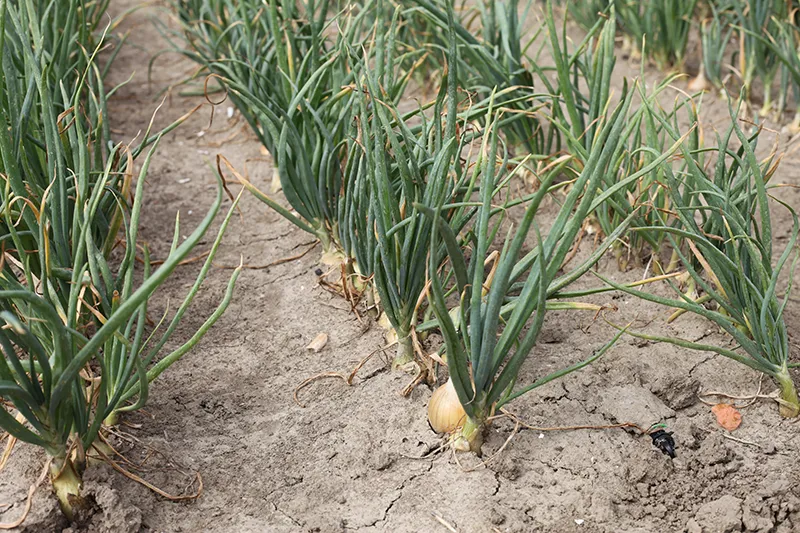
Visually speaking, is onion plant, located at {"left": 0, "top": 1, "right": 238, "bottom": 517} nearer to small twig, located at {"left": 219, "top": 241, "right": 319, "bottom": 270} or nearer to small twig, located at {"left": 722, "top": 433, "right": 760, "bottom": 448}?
small twig, located at {"left": 219, "top": 241, "right": 319, "bottom": 270}

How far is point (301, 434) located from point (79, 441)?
0.42 metres

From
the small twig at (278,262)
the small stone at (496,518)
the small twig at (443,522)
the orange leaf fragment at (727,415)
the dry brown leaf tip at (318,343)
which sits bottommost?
the orange leaf fragment at (727,415)

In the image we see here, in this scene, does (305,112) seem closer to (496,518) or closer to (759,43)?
(496,518)

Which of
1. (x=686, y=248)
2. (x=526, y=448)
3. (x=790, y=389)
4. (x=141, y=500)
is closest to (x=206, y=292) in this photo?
(x=141, y=500)

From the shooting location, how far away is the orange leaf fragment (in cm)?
169

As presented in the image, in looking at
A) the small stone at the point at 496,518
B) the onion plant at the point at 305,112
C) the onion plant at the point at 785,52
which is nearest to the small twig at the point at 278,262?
the onion plant at the point at 305,112

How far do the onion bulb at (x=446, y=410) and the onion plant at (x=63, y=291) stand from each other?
0.42m

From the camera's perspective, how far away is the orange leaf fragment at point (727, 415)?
5.56 feet

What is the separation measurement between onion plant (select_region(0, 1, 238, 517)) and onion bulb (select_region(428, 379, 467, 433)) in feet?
1.38

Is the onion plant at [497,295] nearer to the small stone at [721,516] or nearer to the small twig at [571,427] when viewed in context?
the small twig at [571,427]

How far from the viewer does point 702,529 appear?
149 cm

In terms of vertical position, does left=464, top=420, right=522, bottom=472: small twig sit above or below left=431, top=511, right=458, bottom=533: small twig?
above

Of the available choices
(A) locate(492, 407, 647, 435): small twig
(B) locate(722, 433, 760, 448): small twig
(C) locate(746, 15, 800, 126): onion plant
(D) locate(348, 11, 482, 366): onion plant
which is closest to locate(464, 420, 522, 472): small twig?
(A) locate(492, 407, 647, 435): small twig

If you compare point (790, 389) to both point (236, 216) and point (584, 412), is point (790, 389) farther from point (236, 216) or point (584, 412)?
point (236, 216)
